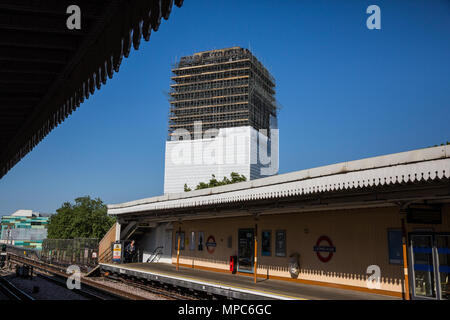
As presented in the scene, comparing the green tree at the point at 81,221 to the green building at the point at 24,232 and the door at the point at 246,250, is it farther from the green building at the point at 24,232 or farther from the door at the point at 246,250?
the door at the point at 246,250

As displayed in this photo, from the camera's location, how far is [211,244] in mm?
19062

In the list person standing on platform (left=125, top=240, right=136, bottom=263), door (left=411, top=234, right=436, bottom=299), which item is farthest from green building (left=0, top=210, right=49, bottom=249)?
door (left=411, top=234, right=436, bottom=299)

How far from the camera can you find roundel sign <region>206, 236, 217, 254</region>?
18.9 metres

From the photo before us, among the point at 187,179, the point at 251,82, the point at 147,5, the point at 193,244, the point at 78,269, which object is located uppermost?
the point at 251,82

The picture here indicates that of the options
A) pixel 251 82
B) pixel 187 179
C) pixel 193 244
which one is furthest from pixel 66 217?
pixel 251 82

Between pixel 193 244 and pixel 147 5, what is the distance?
18410mm

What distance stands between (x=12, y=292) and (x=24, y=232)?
112581 mm

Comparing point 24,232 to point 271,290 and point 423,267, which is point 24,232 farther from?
point 423,267

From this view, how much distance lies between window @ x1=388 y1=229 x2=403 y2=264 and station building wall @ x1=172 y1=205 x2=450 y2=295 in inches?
4.8

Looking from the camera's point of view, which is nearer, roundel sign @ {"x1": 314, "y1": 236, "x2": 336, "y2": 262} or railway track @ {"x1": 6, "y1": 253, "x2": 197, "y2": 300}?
roundel sign @ {"x1": 314, "y1": 236, "x2": 336, "y2": 262}

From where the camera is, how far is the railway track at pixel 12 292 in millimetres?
15220

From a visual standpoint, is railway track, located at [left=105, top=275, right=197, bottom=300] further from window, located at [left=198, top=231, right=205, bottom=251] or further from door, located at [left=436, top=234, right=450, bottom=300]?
door, located at [left=436, top=234, right=450, bottom=300]
